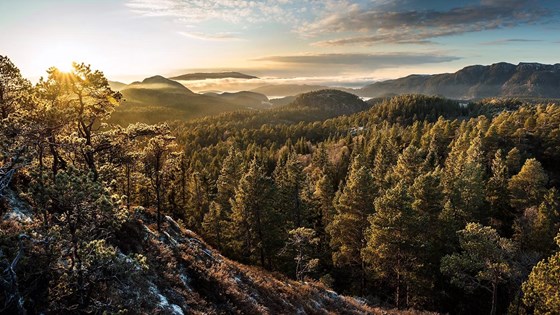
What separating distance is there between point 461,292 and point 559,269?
75.4 ft

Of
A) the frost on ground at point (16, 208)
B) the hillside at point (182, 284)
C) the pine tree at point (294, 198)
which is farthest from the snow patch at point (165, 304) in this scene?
the pine tree at point (294, 198)

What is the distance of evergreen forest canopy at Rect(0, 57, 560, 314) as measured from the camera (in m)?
8.73

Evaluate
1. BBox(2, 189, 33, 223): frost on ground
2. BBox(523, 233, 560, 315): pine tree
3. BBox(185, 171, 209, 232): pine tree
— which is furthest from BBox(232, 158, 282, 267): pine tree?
BBox(523, 233, 560, 315): pine tree

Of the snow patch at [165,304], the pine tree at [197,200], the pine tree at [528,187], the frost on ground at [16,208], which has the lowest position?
the pine tree at [197,200]

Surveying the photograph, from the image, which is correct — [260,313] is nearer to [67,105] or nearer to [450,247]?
[67,105]

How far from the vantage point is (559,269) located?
2075 cm

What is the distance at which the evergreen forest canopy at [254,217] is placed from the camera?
8727 mm

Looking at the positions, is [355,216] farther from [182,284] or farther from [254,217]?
[182,284]

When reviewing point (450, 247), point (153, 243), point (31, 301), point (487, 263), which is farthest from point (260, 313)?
point (450, 247)

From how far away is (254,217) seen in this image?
40531 mm

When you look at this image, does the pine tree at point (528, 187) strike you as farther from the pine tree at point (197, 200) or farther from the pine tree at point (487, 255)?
the pine tree at point (197, 200)

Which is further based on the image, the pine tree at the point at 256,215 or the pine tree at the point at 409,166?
the pine tree at the point at 409,166

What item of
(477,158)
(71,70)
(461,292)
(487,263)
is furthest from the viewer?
(477,158)

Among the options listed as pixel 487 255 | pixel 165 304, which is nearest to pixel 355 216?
pixel 487 255
